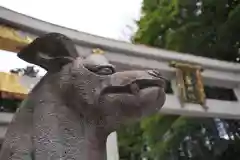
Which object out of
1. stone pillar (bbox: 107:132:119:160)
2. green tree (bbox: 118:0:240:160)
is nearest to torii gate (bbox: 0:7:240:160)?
stone pillar (bbox: 107:132:119:160)

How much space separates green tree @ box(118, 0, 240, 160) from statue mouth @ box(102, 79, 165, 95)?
13.7 ft

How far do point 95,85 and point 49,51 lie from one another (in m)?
0.18

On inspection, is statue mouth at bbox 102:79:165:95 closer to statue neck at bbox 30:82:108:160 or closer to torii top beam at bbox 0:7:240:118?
statue neck at bbox 30:82:108:160

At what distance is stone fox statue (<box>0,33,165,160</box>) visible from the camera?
4.33 ft

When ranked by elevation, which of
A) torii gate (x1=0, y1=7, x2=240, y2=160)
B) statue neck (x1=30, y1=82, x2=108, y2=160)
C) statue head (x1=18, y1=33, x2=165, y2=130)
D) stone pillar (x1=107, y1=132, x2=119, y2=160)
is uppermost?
statue head (x1=18, y1=33, x2=165, y2=130)

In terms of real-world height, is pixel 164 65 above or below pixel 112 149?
above

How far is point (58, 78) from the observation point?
141 cm

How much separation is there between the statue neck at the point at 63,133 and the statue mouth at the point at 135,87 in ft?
0.38

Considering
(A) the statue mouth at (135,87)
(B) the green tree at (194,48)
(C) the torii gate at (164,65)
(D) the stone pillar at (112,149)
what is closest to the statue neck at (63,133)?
(A) the statue mouth at (135,87)

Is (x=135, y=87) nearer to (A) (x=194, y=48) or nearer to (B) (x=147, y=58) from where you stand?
(B) (x=147, y=58)

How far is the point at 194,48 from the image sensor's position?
18.9 feet

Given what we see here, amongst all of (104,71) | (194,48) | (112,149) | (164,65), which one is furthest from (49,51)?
(194,48)

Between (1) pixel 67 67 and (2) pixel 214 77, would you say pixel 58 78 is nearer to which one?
(1) pixel 67 67

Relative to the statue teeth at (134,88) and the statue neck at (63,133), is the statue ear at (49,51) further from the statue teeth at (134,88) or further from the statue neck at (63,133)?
the statue teeth at (134,88)
